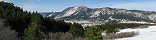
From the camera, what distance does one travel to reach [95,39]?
34.2 m

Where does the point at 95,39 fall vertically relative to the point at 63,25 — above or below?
above

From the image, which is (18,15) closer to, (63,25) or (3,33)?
(63,25)

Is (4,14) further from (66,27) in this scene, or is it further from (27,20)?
(66,27)

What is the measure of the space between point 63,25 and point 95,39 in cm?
6251

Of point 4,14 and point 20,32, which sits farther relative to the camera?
point 4,14

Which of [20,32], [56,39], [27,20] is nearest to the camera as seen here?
[56,39]

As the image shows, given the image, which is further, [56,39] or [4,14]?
[4,14]

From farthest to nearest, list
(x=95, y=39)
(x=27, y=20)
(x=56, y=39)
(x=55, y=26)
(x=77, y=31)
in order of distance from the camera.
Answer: (x=55, y=26), (x=27, y=20), (x=77, y=31), (x=56, y=39), (x=95, y=39)

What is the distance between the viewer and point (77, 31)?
241 ft

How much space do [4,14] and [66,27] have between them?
24469 millimetres

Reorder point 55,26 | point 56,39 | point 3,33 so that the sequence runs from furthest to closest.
Result: point 55,26 → point 56,39 → point 3,33

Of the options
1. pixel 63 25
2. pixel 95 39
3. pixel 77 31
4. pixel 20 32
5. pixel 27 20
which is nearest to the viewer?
pixel 95 39

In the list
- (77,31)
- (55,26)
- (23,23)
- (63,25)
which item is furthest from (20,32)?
(63,25)

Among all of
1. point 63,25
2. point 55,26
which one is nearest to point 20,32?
point 55,26
